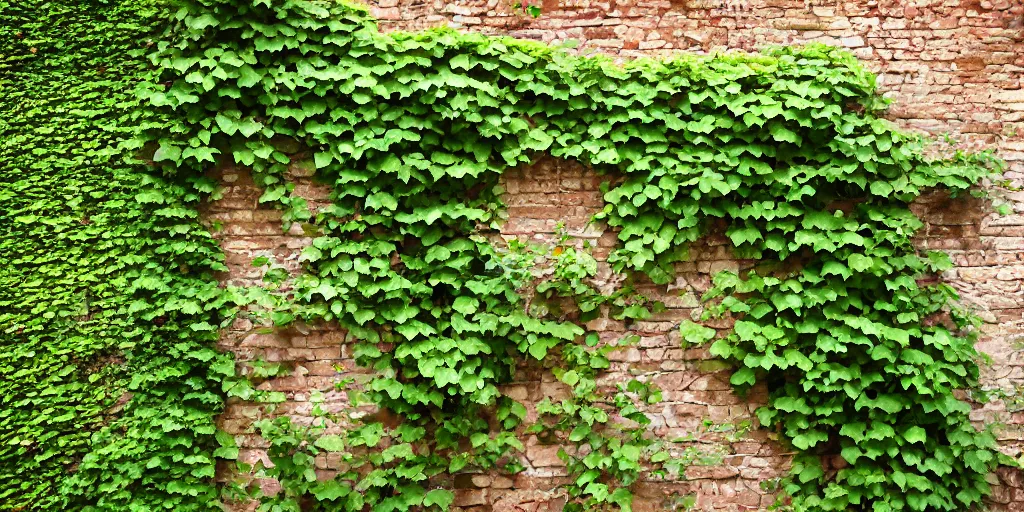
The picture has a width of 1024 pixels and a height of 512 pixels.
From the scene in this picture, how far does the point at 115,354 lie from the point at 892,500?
15.6 feet

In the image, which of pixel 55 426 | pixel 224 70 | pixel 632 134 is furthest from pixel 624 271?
pixel 55 426

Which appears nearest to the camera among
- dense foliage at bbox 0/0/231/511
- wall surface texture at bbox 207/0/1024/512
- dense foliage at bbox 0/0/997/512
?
dense foliage at bbox 0/0/231/511

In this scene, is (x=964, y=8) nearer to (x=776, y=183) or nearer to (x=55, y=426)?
(x=776, y=183)

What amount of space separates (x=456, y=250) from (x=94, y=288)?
2175mm

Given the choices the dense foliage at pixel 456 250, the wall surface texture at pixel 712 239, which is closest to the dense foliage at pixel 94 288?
the dense foliage at pixel 456 250

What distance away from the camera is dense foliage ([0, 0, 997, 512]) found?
3.93 meters

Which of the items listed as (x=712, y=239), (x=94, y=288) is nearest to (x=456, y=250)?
(x=712, y=239)

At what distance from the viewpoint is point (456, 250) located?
403cm

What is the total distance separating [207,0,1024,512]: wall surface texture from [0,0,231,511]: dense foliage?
262 millimetres

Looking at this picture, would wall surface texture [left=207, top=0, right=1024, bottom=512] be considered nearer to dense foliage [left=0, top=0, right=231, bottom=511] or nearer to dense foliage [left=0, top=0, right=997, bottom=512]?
dense foliage [left=0, top=0, right=997, bottom=512]

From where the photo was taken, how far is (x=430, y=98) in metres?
4.01

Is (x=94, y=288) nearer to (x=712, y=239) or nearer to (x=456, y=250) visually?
(x=456, y=250)

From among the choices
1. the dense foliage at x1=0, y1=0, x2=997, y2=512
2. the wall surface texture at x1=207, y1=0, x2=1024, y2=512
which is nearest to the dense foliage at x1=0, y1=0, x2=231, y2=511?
the dense foliage at x1=0, y1=0, x2=997, y2=512

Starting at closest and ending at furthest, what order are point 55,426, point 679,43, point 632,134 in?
point 55,426 < point 632,134 < point 679,43
